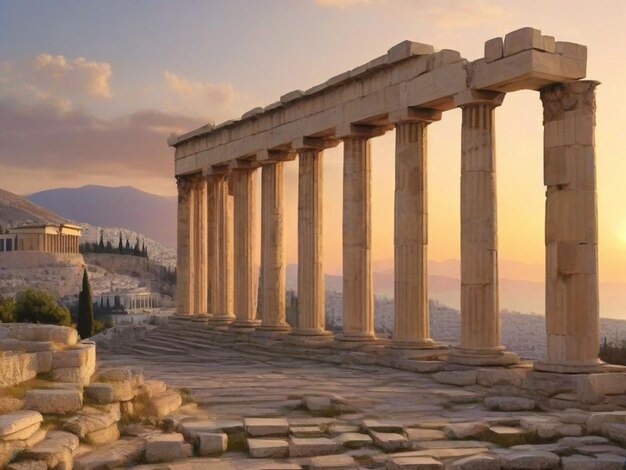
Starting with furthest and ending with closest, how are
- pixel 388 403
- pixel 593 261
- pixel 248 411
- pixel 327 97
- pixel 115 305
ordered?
1. pixel 115 305
2. pixel 327 97
3. pixel 593 261
4. pixel 388 403
5. pixel 248 411

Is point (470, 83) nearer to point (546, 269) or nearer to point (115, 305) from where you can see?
point (546, 269)

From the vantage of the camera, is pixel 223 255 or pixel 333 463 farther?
pixel 223 255

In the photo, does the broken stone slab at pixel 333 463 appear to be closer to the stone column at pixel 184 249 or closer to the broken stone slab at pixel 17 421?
the broken stone slab at pixel 17 421

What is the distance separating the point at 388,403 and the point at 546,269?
18.8ft

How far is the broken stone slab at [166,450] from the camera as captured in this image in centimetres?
1409

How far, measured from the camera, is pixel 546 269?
70.4ft

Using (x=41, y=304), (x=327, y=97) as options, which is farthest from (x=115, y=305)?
(x=327, y=97)

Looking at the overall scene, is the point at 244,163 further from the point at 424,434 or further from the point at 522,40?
the point at 424,434

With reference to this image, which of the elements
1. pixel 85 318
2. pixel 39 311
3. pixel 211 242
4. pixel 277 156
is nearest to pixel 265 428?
pixel 277 156

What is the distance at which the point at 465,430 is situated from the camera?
1580 centimetres

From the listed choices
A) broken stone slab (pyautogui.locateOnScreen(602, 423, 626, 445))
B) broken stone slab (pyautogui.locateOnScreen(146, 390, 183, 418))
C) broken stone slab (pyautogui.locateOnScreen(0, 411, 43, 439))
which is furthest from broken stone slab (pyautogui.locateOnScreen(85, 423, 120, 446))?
broken stone slab (pyautogui.locateOnScreen(602, 423, 626, 445))

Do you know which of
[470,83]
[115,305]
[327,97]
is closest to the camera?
[470,83]

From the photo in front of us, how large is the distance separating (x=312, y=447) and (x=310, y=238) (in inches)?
726

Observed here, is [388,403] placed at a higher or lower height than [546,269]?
lower
